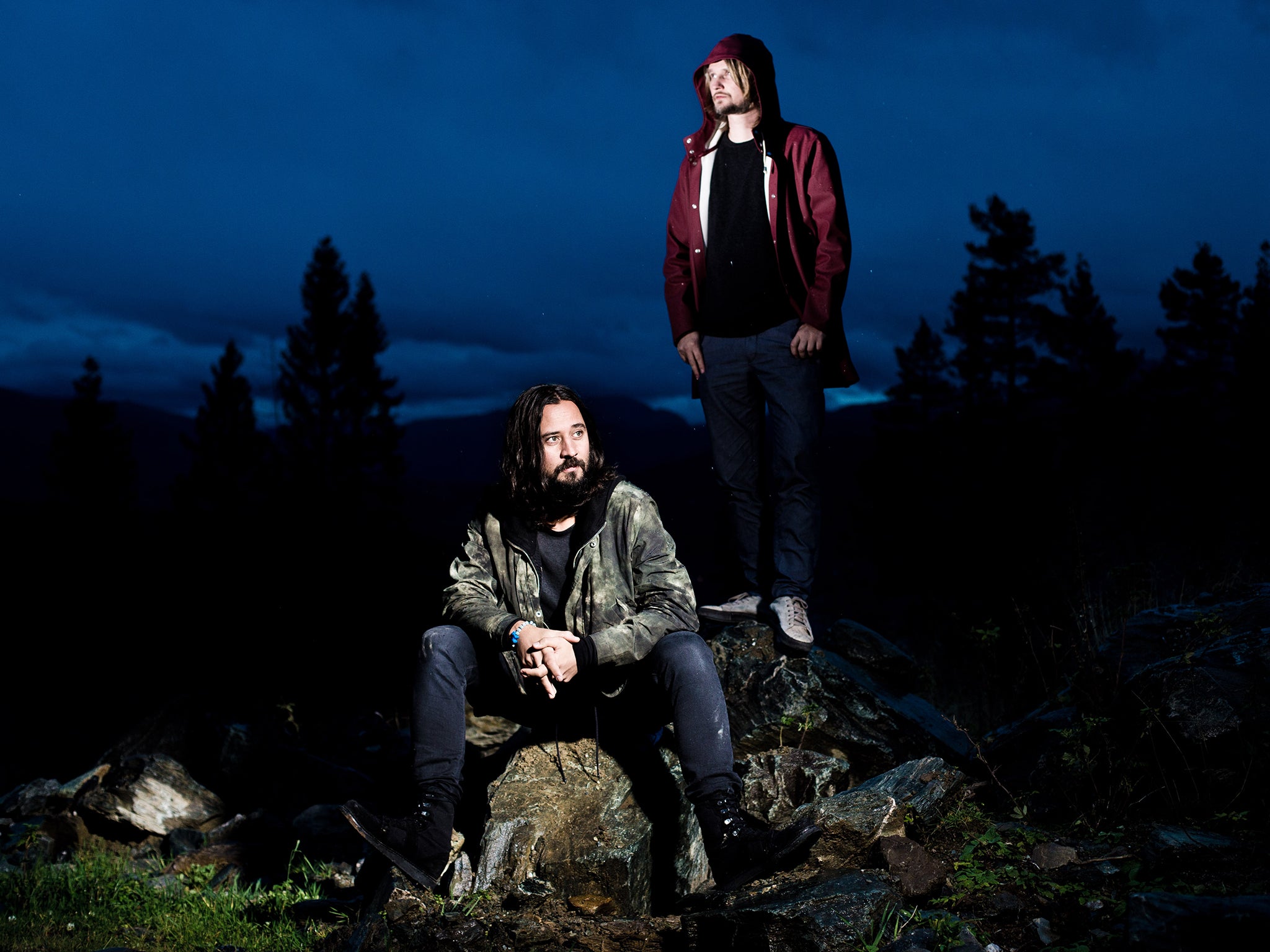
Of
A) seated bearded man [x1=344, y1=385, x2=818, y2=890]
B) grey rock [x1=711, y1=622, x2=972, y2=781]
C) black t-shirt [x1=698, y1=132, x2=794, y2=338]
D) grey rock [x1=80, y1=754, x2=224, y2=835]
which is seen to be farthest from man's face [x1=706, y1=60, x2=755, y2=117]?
grey rock [x1=80, y1=754, x2=224, y2=835]

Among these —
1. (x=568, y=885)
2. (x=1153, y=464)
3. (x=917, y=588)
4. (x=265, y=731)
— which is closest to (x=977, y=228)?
(x=1153, y=464)

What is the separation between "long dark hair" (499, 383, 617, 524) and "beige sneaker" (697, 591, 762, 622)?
1316mm

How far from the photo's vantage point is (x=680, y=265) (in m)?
4.62

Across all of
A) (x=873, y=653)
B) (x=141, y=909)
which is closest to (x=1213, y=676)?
(x=873, y=653)

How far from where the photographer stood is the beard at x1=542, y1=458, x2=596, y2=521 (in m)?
3.45

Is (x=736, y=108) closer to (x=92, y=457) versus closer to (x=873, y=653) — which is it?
(x=873, y=653)

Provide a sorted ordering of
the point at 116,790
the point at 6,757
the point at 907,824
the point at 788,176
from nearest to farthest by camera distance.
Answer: the point at 907,824
the point at 788,176
the point at 116,790
the point at 6,757

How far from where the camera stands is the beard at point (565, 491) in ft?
11.3

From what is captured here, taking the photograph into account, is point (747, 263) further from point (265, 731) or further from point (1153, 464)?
point (1153, 464)

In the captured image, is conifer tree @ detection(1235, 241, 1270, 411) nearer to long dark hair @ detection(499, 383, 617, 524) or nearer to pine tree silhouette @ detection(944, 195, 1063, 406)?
pine tree silhouette @ detection(944, 195, 1063, 406)

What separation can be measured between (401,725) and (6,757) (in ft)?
30.1

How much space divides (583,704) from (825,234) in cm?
246

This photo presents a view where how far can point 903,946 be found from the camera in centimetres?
246

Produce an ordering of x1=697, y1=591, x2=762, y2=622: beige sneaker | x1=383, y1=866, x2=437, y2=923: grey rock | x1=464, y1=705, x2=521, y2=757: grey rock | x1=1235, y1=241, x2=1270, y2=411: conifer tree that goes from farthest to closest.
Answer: x1=1235, y1=241, x2=1270, y2=411: conifer tree < x1=464, y1=705, x2=521, y2=757: grey rock < x1=697, y1=591, x2=762, y2=622: beige sneaker < x1=383, y1=866, x2=437, y2=923: grey rock
